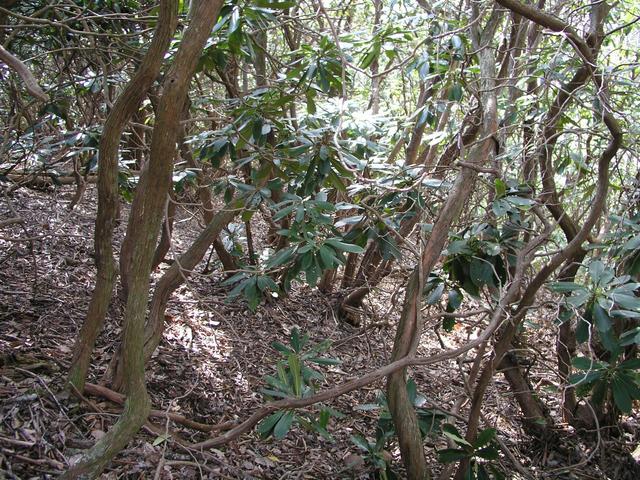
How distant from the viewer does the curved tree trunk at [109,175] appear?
1.82m

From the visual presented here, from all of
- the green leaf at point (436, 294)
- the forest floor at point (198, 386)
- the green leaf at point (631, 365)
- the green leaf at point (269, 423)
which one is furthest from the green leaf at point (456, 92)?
the green leaf at point (269, 423)

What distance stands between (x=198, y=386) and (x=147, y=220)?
151cm

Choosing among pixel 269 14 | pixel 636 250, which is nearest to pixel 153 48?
pixel 269 14

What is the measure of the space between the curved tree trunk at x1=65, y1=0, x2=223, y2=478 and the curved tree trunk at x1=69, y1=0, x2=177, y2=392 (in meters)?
0.10

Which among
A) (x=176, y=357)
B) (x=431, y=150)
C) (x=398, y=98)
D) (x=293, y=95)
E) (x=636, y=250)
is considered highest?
(x=398, y=98)

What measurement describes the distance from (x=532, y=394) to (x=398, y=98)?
375 cm

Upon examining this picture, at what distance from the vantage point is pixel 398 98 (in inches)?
240

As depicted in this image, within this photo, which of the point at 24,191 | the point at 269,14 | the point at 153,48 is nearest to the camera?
the point at 153,48

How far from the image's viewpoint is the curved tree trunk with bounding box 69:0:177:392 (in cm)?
182

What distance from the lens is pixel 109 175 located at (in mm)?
2094

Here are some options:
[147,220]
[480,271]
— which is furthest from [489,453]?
[147,220]

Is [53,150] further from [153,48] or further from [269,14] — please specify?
[153,48]

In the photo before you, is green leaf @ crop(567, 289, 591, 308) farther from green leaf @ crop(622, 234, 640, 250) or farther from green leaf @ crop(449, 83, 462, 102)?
green leaf @ crop(449, 83, 462, 102)

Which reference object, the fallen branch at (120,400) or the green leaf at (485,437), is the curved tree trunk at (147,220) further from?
the green leaf at (485,437)
